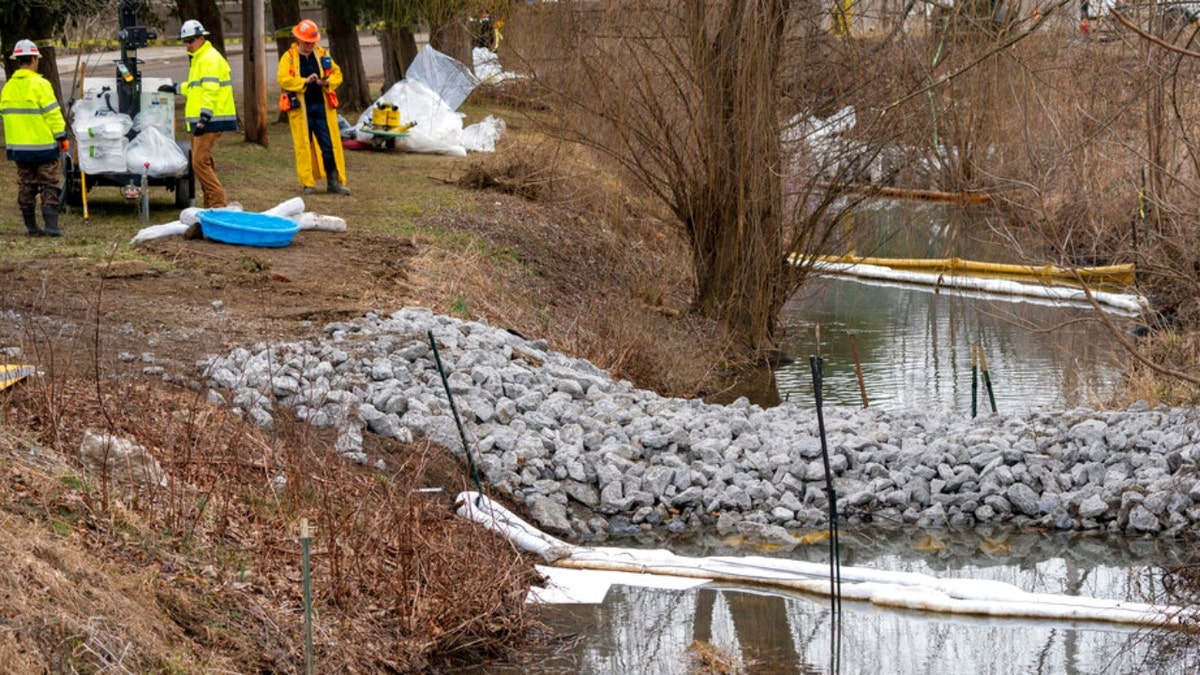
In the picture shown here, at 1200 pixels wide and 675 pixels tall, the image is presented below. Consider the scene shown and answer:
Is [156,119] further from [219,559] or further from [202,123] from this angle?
[219,559]

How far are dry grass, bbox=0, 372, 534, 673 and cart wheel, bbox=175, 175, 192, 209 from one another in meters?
6.94

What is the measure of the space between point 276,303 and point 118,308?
1.31 meters

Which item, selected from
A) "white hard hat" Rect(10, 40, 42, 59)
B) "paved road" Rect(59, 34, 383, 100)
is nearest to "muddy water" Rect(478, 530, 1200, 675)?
"white hard hat" Rect(10, 40, 42, 59)

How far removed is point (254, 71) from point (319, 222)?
273 inches

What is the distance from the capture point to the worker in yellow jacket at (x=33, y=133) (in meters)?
13.4

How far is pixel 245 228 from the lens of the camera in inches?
550

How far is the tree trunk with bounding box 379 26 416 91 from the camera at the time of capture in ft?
93.0

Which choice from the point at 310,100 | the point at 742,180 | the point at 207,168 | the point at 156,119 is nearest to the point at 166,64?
the point at 310,100

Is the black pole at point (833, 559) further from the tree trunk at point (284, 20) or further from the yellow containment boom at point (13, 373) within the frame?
the tree trunk at point (284, 20)

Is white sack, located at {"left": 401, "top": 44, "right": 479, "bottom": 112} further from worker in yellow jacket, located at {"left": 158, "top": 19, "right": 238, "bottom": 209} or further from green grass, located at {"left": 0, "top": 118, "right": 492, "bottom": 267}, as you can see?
worker in yellow jacket, located at {"left": 158, "top": 19, "right": 238, "bottom": 209}

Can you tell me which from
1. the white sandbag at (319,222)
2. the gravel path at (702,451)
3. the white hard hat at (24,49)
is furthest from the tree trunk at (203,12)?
the gravel path at (702,451)

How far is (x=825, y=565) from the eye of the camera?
909cm

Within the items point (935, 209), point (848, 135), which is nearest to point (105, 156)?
point (848, 135)

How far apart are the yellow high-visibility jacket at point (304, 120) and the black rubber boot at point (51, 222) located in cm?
371
